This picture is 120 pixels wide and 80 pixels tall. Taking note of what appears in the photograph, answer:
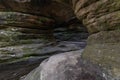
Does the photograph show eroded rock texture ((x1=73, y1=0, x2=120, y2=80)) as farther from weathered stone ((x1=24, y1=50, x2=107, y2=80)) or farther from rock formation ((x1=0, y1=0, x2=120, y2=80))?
weathered stone ((x1=24, y1=50, x2=107, y2=80))

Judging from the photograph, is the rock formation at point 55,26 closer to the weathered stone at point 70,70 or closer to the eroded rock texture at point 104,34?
the eroded rock texture at point 104,34

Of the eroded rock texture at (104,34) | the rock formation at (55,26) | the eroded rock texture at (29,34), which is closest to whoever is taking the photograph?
the eroded rock texture at (104,34)

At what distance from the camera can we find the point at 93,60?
4.02m

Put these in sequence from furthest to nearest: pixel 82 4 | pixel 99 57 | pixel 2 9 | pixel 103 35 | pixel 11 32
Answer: pixel 2 9 → pixel 11 32 → pixel 82 4 → pixel 103 35 → pixel 99 57

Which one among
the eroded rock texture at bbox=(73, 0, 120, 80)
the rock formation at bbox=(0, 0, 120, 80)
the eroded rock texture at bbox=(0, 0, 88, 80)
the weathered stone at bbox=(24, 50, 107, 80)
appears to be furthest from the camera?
the eroded rock texture at bbox=(0, 0, 88, 80)

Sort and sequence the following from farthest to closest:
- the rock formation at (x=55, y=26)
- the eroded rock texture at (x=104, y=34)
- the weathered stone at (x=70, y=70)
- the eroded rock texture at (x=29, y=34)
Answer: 1. the eroded rock texture at (x=29, y=34)
2. the rock formation at (x=55, y=26)
3. the weathered stone at (x=70, y=70)
4. the eroded rock texture at (x=104, y=34)

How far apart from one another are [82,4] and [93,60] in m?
1.79

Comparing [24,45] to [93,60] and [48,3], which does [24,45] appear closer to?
[48,3]

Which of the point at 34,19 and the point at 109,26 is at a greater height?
the point at 34,19

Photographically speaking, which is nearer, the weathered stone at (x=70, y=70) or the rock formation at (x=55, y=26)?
the weathered stone at (x=70, y=70)

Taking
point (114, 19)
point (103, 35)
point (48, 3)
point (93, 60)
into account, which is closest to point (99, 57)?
point (93, 60)

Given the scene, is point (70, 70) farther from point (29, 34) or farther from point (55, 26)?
point (55, 26)

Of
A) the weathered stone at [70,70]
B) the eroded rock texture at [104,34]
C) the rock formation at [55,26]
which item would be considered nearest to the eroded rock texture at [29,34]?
the rock formation at [55,26]

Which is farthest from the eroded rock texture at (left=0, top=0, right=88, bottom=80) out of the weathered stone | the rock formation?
the weathered stone
